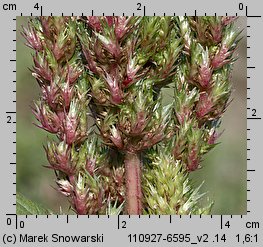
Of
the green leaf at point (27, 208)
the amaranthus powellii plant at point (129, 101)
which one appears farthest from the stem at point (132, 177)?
the green leaf at point (27, 208)

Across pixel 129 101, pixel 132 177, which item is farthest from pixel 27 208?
pixel 129 101

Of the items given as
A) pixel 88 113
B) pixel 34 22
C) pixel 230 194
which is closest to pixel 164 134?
pixel 88 113

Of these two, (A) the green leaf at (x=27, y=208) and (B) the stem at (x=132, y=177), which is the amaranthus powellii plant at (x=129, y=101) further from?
(A) the green leaf at (x=27, y=208)

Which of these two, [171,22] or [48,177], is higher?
[171,22]


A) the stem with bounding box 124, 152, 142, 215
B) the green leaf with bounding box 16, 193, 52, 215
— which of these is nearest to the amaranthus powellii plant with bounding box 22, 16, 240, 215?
the stem with bounding box 124, 152, 142, 215

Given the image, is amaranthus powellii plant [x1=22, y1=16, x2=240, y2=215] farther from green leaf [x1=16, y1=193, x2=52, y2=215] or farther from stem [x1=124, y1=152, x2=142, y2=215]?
green leaf [x1=16, y1=193, x2=52, y2=215]

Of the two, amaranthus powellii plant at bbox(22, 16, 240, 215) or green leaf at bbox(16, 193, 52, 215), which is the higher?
amaranthus powellii plant at bbox(22, 16, 240, 215)

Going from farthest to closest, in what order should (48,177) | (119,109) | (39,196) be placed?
(48,177)
(39,196)
(119,109)

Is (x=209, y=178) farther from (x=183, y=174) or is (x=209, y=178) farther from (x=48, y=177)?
(x=183, y=174)
